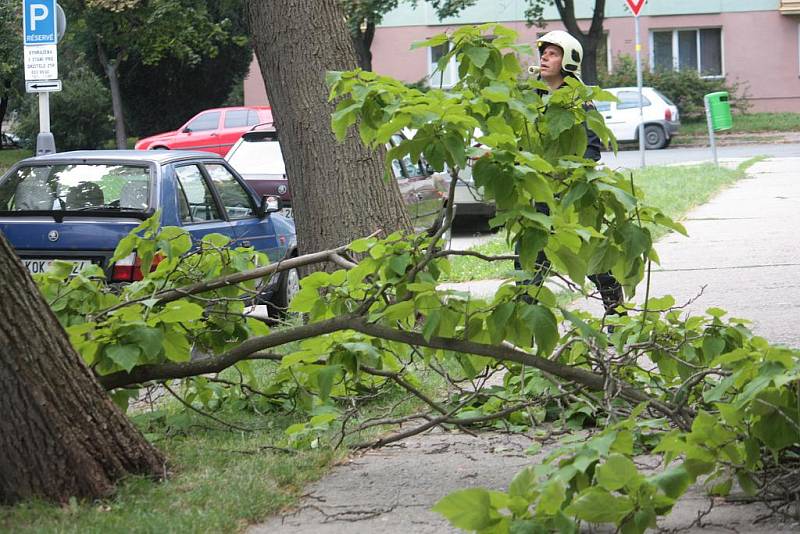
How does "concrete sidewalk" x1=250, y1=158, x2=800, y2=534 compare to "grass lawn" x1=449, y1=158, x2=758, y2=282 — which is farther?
"grass lawn" x1=449, y1=158, x2=758, y2=282

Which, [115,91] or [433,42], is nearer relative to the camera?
[433,42]

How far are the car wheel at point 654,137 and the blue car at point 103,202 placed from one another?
1093 inches

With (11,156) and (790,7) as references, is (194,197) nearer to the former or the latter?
(11,156)

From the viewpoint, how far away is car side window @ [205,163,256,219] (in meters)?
10.8

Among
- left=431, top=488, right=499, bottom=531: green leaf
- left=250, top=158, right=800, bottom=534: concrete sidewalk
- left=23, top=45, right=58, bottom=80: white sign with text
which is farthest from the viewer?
left=23, top=45, right=58, bottom=80: white sign with text

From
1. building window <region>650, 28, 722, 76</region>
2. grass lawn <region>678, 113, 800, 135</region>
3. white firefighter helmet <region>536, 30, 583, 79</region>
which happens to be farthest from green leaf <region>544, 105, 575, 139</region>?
building window <region>650, 28, 722, 76</region>

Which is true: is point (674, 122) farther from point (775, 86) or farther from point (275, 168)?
point (275, 168)

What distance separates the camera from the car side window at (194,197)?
997cm

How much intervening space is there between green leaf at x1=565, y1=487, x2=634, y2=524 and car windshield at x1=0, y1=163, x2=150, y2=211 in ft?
20.6

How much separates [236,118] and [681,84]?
17701mm

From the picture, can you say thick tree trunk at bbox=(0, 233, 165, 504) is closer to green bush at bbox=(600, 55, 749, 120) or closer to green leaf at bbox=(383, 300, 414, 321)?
green leaf at bbox=(383, 300, 414, 321)

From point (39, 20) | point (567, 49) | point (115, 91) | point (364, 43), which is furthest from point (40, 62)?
point (115, 91)

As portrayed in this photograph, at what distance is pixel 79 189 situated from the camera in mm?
9586

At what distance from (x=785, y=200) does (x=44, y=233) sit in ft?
38.7
